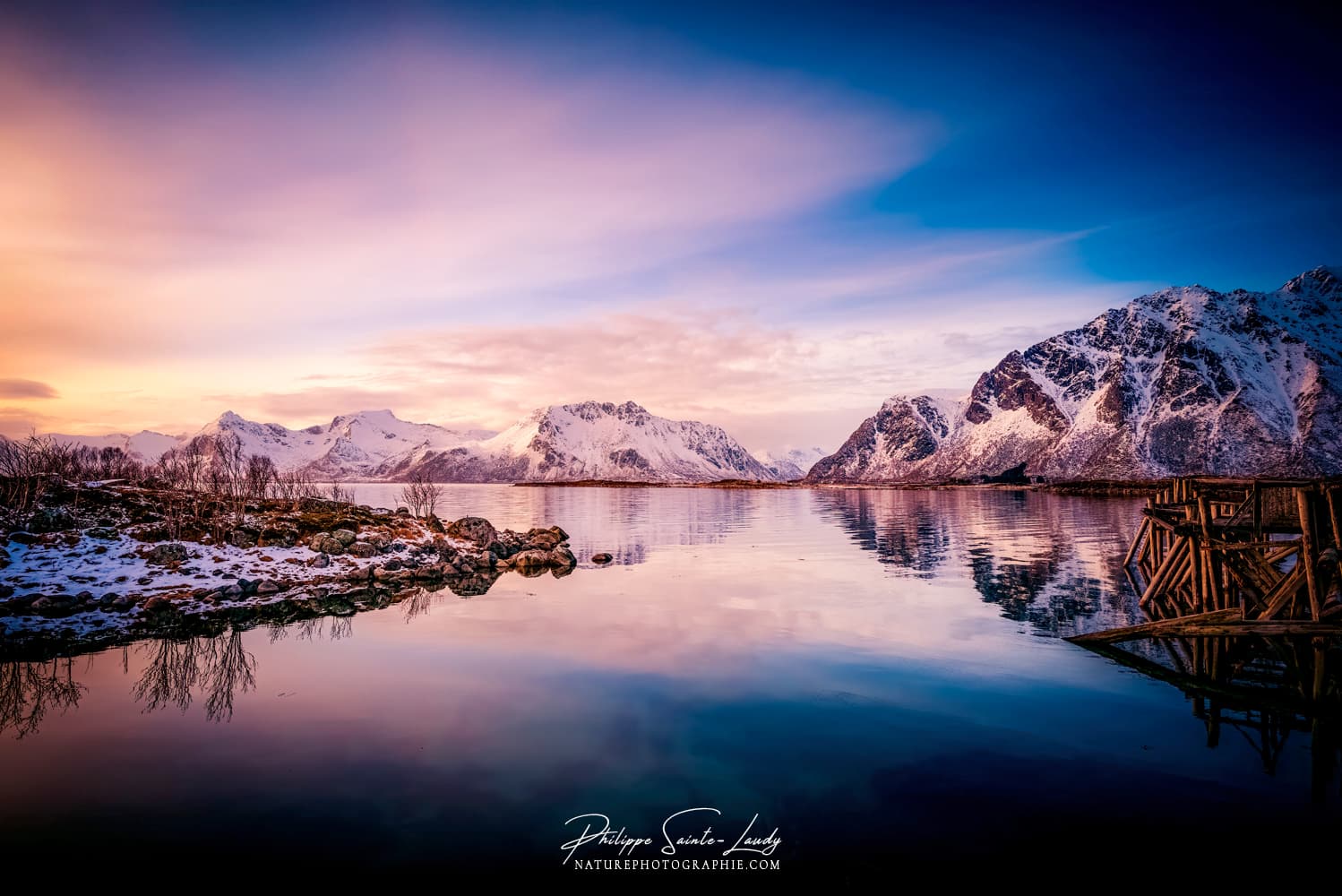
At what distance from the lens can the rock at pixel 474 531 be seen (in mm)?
47656

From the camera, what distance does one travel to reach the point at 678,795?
11.5 m

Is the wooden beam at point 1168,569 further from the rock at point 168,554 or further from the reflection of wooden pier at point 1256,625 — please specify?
the rock at point 168,554

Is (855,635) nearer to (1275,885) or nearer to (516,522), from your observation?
(1275,885)

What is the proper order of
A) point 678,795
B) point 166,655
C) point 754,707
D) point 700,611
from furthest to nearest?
1. point 700,611
2. point 166,655
3. point 754,707
4. point 678,795

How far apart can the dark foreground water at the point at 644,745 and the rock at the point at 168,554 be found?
1141 centimetres

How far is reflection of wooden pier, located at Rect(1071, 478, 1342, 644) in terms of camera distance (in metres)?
20.1

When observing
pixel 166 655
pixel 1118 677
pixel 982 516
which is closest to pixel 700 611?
pixel 1118 677

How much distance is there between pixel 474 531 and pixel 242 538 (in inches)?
598

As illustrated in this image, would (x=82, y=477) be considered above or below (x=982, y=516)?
above

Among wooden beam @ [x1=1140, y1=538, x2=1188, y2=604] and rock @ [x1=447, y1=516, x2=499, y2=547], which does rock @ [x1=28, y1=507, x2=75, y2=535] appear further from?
wooden beam @ [x1=1140, y1=538, x2=1188, y2=604]

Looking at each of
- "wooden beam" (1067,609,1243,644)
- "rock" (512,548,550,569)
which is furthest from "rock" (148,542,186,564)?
"wooden beam" (1067,609,1243,644)

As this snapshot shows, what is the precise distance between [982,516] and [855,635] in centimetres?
7282

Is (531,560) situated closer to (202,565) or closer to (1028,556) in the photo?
(202,565)

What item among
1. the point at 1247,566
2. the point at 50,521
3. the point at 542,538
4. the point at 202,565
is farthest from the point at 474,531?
the point at 1247,566
